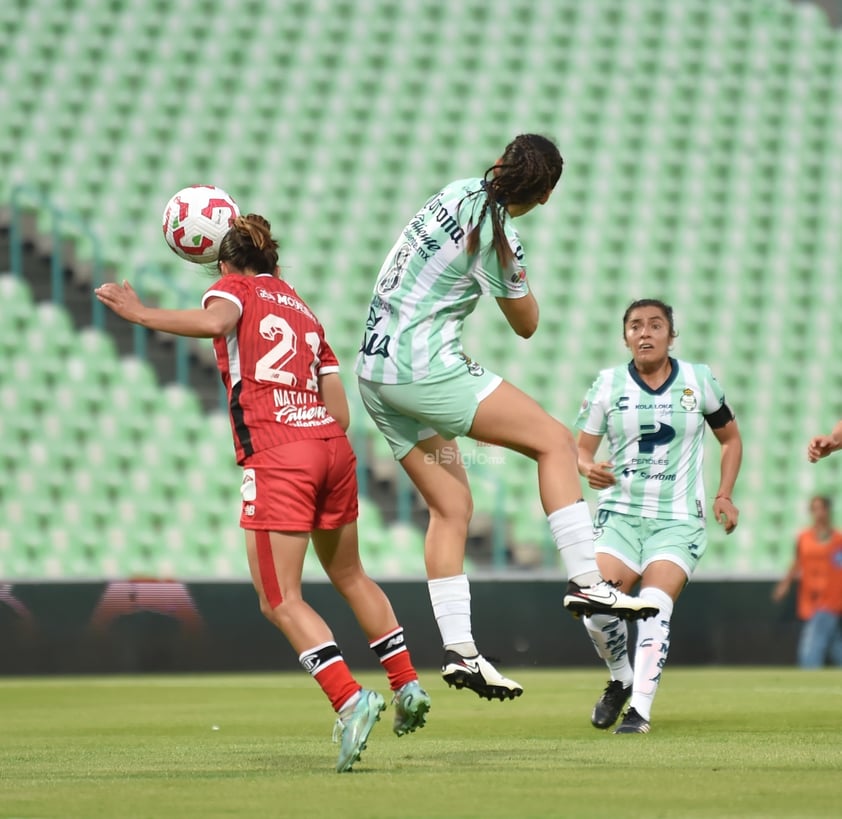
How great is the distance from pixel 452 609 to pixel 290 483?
89 centimetres

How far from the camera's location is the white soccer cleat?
5559 mm

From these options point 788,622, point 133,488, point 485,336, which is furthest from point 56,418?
point 788,622

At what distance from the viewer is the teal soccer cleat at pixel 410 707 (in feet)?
18.3

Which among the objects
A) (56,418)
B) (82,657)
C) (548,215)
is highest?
(548,215)

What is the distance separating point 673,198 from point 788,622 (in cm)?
605

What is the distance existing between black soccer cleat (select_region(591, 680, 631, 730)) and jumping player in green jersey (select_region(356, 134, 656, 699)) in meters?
1.47

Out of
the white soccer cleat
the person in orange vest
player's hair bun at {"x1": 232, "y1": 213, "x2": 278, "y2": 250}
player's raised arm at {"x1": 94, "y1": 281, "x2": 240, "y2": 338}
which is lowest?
the person in orange vest

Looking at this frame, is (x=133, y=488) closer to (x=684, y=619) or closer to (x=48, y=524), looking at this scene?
(x=48, y=524)

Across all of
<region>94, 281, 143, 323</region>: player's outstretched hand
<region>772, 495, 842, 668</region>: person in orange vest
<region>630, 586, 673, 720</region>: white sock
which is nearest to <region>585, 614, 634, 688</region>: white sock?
<region>630, 586, 673, 720</region>: white sock

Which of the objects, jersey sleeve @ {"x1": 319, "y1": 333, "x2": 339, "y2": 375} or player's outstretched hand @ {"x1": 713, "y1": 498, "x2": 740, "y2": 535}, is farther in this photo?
player's outstretched hand @ {"x1": 713, "y1": 498, "x2": 740, "y2": 535}

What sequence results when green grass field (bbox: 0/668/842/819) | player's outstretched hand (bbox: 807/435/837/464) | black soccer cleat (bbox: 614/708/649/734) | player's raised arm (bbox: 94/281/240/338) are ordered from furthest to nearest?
black soccer cleat (bbox: 614/708/649/734) → player's outstretched hand (bbox: 807/435/837/464) → player's raised arm (bbox: 94/281/240/338) → green grass field (bbox: 0/668/842/819)

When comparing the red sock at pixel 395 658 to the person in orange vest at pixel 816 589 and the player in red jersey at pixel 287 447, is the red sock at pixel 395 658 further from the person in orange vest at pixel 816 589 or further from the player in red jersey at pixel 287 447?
the person in orange vest at pixel 816 589

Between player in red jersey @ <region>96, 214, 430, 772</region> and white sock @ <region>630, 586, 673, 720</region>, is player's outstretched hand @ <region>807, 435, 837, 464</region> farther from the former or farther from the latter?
player in red jersey @ <region>96, 214, 430, 772</region>

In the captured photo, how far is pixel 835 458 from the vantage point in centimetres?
1527
